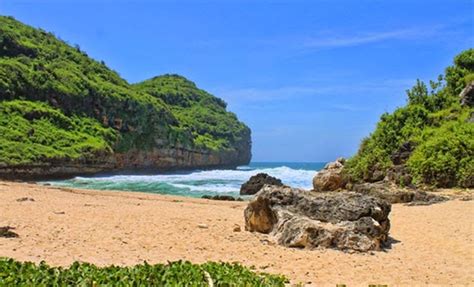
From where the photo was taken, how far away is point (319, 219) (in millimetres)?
10586

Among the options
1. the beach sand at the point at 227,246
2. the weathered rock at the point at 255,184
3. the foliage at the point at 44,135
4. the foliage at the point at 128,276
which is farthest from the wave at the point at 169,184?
the foliage at the point at 128,276

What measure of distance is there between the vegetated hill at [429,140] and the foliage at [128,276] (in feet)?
50.4

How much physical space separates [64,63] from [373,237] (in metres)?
61.0

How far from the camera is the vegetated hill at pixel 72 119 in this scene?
44.2 m

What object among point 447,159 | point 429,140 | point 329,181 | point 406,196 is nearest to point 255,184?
point 329,181

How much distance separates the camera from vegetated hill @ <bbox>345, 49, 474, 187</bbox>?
19781 millimetres

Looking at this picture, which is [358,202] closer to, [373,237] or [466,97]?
[373,237]

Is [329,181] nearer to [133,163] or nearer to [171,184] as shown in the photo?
[171,184]

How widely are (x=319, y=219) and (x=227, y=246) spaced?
2286 millimetres

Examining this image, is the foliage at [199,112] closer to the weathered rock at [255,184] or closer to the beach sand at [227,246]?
the weathered rock at [255,184]

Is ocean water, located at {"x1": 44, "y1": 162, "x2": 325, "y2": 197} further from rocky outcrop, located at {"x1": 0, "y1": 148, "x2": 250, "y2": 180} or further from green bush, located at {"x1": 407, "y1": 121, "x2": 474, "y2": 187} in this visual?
green bush, located at {"x1": 407, "y1": 121, "x2": 474, "y2": 187}

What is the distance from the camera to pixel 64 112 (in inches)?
2163

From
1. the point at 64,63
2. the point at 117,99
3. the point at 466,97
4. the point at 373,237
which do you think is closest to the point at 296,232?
the point at 373,237

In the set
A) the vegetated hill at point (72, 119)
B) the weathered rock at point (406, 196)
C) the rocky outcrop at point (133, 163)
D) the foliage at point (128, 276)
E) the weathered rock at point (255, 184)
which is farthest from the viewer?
the vegetated hill at point (72, 119)
